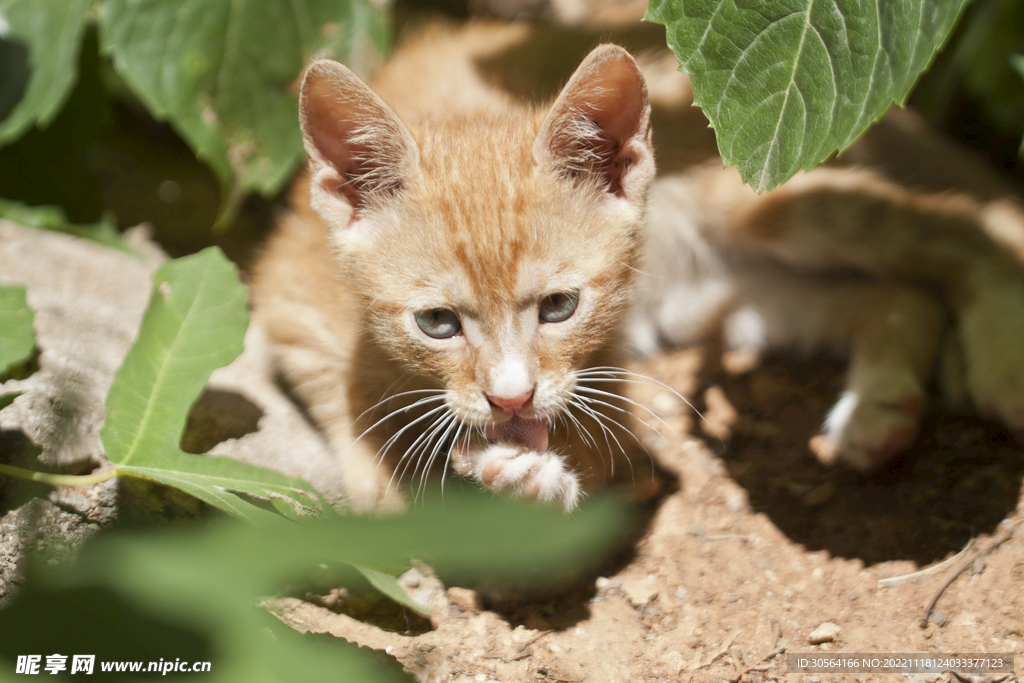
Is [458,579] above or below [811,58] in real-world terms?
below

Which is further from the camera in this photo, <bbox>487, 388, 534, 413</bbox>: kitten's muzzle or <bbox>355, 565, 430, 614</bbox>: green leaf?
<bbox>487, 388, 534, 413</bbox>: kitten's muzzle

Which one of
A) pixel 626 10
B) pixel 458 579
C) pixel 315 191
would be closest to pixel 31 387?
pixel 315 191

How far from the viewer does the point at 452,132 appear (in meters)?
1.75

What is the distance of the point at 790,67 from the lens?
56.9 inches

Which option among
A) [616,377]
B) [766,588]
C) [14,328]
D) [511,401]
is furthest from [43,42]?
[766,588]

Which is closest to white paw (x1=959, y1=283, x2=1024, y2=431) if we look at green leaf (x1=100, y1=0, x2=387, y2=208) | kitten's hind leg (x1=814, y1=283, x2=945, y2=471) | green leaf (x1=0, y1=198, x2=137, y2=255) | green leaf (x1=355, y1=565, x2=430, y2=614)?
kitten's hind leg (x1=814, y1=283, x2=945, y2=471)

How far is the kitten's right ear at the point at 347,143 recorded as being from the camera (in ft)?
4.92

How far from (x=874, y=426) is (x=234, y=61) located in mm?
1966

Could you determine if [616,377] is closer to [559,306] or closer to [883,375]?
[559,306]

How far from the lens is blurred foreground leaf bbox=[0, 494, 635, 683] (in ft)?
1.97

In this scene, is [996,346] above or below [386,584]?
above

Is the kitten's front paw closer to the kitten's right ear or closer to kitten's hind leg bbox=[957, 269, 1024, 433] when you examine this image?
the kitten's right ear

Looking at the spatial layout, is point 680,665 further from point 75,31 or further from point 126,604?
point 75,31

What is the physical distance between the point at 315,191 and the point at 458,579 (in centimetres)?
91
